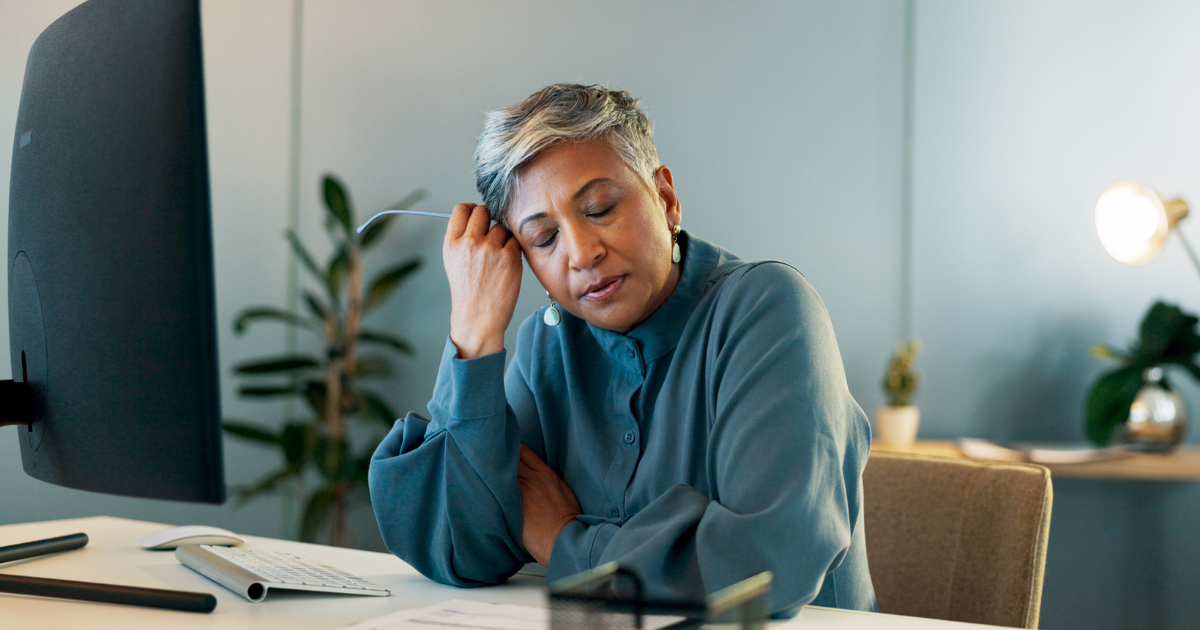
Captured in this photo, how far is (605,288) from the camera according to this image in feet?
4.10

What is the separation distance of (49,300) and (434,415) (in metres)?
0.50

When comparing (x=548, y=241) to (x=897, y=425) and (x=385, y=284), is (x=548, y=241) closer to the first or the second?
(x=897, y=425)

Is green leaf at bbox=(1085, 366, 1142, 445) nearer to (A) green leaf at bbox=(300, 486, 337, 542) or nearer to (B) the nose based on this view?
(B) the nose

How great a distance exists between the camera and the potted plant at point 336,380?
3.18 m

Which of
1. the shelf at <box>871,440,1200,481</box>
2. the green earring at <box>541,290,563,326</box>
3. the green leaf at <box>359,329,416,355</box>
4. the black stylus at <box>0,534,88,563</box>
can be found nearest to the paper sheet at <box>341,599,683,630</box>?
the green earring at <box>541,290,563,326</box>

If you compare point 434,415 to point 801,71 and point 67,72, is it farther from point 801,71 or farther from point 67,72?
point 801,71

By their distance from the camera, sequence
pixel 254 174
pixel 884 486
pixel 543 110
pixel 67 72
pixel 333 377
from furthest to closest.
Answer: pixel 254 174, pixel 333 377, pixel 884 486, pixel 543 110, pixel 67 72

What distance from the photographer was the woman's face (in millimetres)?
1226

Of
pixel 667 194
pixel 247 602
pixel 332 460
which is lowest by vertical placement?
pixel 332 460

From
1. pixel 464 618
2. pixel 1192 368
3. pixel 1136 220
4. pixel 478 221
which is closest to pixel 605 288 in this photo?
pixel 478 221

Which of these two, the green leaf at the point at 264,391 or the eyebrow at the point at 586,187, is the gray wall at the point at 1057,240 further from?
the green leaf at the point at 264,391

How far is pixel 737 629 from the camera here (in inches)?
24.1

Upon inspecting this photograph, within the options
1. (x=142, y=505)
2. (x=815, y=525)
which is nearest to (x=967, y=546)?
(x=815, y=525)

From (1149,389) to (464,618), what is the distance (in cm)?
234
